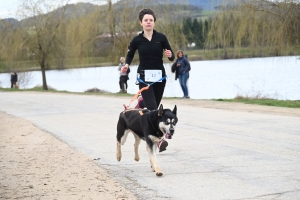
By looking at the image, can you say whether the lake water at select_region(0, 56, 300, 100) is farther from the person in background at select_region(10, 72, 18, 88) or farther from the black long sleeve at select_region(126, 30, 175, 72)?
the black long sleeve at select_region(126, 30, 175, 72)

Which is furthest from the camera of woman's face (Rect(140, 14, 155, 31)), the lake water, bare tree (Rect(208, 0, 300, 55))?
the lake water

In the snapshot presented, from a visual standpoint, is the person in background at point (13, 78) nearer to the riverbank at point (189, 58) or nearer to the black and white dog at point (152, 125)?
the riverbank at point (189, 58)

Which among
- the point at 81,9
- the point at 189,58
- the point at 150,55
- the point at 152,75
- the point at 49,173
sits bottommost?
the point at 49,173

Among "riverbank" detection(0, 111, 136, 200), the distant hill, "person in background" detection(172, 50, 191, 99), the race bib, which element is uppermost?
the distant hill

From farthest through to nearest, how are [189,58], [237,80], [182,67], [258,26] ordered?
[237,80] < [189,58] < [182,67] < [258,26]

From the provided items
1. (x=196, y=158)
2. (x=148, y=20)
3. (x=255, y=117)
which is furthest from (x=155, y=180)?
(x=255, y=117)

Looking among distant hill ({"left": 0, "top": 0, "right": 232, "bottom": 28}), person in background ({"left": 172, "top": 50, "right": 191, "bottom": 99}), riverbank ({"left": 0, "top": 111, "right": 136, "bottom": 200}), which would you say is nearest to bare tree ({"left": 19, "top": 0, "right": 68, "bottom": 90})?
distant hill ({"left": 0, "top": 0, "right": 232, "bottom": 28})

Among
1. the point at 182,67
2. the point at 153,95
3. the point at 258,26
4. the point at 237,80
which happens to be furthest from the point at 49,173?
the point at 237,80

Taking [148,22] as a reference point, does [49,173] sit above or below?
below

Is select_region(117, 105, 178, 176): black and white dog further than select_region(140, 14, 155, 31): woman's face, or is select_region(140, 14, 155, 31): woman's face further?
select_region(140, 14, 155, 31): woman's face

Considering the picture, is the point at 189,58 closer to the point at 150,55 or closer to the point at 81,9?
the point at 81,9

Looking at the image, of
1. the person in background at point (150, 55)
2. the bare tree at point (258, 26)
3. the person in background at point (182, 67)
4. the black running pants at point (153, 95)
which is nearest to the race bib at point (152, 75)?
the person in background at point (150, 55)

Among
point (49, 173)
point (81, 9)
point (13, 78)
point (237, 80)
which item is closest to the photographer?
point (49, 173)

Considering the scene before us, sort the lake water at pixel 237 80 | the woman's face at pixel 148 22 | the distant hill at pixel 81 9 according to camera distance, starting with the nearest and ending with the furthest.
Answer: the woman's face at pixel 148 22, the distant hill at pixel 81 9, the lake water at pixel 237 80
